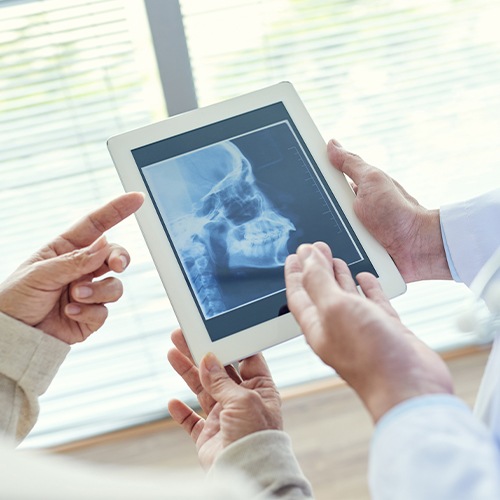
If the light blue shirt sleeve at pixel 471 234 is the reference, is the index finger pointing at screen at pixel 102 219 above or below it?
above

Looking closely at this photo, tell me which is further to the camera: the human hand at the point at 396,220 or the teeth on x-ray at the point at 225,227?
the human hand at the point at 396,220

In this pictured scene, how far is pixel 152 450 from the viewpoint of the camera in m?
1.85

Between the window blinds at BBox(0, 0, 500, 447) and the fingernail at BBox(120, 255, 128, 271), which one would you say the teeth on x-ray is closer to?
the fingernail at BBox(120, 255, 128, 271)

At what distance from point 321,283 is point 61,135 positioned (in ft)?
3.59

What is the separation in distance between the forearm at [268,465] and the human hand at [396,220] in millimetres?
377

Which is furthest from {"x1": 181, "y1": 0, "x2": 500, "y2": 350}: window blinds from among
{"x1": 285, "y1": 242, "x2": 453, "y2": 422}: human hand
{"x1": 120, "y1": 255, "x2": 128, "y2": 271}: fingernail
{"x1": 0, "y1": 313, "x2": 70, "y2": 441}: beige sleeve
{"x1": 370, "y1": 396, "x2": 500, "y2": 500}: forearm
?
{"x1": 370, "y1": 396, "x2": 500, "y2": 500}: forearm

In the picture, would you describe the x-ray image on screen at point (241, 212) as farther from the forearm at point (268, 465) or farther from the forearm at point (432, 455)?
the forearm at point (432, 455)

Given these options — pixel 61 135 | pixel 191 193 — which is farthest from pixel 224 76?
pixel 191 193

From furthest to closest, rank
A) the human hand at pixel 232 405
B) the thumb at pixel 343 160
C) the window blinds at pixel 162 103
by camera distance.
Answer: the window blinds at pixel 162 103
the thumb at pixel 343 160
the human hand at pixel 232 405

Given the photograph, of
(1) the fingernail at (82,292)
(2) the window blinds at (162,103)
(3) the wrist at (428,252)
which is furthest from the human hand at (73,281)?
(2) the window blinds at (162,103)

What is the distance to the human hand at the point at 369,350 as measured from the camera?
63 cm

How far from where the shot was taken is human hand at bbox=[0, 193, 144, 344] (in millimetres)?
972

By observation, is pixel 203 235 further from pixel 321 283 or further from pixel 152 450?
pixel 152 450

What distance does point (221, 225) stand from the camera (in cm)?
97
